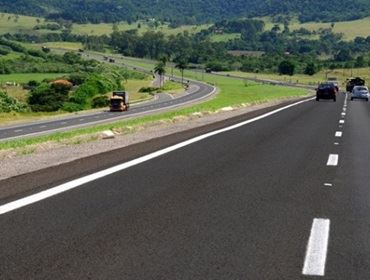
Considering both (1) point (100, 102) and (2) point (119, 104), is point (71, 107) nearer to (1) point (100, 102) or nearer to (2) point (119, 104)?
(1) point (100, 102)

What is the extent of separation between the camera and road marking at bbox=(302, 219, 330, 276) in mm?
6022

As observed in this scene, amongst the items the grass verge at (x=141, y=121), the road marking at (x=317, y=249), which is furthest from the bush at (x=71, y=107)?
the road marking at (x=317, y=249)

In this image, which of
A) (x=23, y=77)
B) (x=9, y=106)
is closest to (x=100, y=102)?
(x=9, y=106)

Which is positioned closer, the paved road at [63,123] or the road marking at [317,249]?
the road marking at [317,249]

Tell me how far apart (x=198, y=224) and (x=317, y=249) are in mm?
1589

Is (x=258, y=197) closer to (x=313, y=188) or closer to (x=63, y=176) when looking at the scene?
(x=313, y=188)

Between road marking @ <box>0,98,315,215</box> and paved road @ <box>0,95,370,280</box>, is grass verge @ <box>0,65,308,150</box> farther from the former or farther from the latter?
paved road @ <box>0,95,370,280</box>

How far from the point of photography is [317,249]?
679 cm

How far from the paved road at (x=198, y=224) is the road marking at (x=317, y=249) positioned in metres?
0.01

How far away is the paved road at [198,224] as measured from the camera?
19.6ft

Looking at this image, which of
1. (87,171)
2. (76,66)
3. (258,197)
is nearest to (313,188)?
(258,197)

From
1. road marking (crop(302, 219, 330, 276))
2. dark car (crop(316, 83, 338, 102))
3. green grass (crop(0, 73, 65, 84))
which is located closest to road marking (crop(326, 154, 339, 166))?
road marking (crop(302, 219, 330, 276))

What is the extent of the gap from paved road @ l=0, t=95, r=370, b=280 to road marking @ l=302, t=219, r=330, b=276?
1 cm

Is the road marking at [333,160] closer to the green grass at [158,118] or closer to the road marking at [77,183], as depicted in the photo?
the road marking at [77,183]
